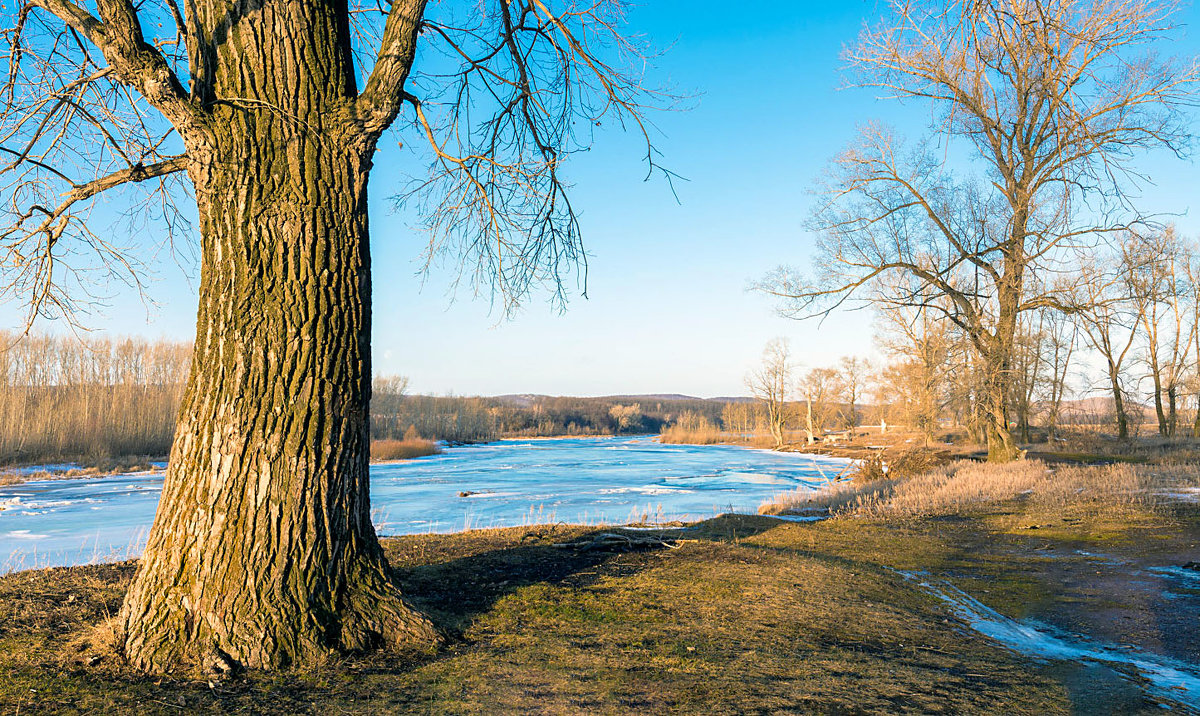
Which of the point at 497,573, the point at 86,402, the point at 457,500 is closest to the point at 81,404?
the point at 86,402

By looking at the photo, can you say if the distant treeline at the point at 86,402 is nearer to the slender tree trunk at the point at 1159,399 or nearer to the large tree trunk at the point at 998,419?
the large tree trunk at the point at 998,419

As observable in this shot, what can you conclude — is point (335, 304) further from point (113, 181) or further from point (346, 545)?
point (113, 181)

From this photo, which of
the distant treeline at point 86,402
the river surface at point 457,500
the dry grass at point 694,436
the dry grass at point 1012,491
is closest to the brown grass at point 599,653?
the river surface at point 457,500

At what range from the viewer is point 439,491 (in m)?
20.8

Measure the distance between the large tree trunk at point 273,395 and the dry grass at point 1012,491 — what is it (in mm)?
9006

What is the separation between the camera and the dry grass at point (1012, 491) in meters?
11.0

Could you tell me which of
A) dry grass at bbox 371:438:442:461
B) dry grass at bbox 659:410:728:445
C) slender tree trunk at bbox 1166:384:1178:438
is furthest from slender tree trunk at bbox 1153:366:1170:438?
dry grass at bbox 371:438:442:461

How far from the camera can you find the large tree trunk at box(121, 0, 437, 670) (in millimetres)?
3256

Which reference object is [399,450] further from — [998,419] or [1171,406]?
[1171,406]

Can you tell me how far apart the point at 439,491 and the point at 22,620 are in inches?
688

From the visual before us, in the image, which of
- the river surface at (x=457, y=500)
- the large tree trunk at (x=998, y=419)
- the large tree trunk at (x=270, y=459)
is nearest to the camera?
the large tree trunk at (x=270, y=459)

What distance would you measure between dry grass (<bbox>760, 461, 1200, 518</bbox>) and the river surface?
6.85 ft

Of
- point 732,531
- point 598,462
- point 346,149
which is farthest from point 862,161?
point 598,462

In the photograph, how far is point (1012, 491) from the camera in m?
13.0
